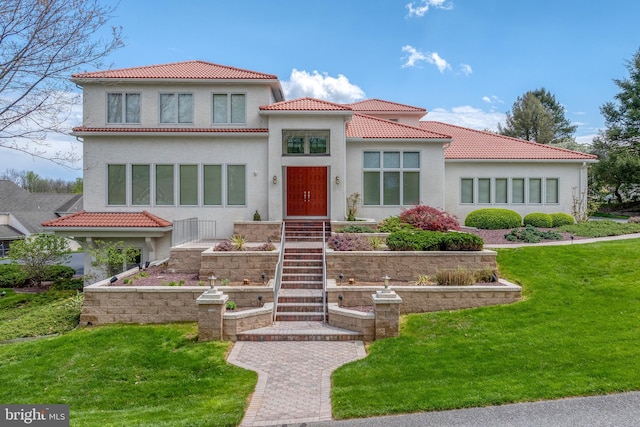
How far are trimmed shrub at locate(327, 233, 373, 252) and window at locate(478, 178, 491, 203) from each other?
10.2 metres

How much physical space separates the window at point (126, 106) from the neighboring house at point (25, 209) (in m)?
30.1

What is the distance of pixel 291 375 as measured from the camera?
7.53m

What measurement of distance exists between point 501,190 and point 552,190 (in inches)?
110

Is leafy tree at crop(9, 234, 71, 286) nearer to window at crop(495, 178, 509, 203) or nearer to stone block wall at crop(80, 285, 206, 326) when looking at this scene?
stone block wall at crop(80, 285, 206, 326)

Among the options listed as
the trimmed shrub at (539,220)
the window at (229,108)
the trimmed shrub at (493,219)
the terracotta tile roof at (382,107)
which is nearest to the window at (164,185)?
the window at (229,108)

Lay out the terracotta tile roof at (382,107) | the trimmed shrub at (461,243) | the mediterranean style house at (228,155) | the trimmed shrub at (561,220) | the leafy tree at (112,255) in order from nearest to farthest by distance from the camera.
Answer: the trimmed shrub at (461,243)
the leafy tree at (112,255)
the mediterranean style house at (228,155)
the trimmed shrub at (561,220)
the terracotta tile roof at (382,107)

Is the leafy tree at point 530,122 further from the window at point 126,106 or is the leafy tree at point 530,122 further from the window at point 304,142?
the window at point 126,106

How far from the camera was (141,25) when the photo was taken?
37.4ft

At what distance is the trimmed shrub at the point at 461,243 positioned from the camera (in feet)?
41.8

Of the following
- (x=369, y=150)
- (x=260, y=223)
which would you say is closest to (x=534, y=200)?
(x=369, y=150)

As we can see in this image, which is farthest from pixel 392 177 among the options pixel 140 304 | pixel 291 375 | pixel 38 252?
pixel 38 252

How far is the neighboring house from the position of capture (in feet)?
138

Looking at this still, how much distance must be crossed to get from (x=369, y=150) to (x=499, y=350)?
11.8 metres

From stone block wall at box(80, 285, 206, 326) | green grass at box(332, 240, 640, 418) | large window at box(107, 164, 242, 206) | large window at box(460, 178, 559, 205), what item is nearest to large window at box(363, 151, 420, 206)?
large window at box(460, 178, 559, 205)
